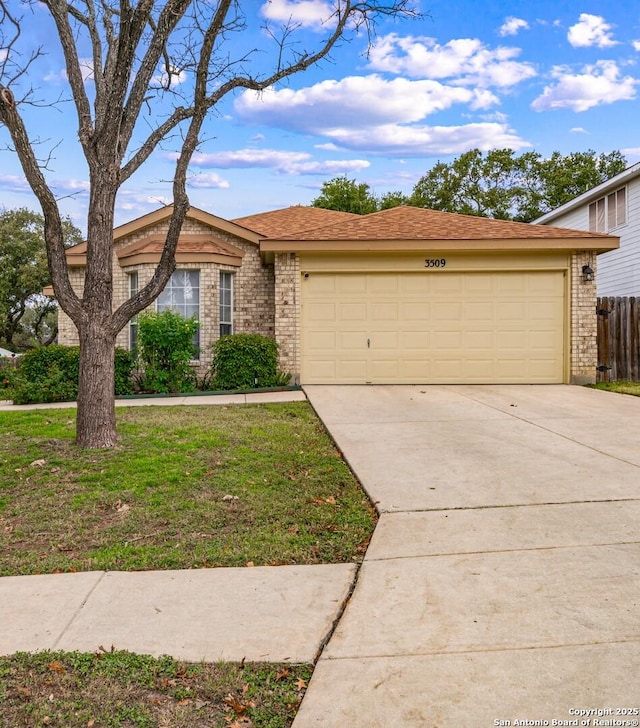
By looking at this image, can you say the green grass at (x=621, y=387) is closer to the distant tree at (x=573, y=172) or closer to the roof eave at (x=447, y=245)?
the roof eave at (x=447, y=245)

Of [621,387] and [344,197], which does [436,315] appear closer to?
[621,387]

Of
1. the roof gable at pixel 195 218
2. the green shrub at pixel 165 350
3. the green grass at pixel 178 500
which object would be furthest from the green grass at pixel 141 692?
the roof gable at pixel 195 218

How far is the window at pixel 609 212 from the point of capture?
18.5 m

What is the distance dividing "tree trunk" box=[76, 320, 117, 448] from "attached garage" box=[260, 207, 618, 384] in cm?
609

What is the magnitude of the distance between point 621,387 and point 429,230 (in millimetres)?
4986

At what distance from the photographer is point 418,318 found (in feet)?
43.3

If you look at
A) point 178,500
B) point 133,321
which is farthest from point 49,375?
point 178,500

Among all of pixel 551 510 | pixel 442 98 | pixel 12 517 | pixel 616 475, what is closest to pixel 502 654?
pixel 551 510

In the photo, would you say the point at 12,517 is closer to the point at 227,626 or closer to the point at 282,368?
the point at 227,626

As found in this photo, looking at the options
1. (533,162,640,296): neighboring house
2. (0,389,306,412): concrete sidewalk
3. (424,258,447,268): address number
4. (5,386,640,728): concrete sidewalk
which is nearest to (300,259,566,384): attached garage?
(424,258,447,268): address number

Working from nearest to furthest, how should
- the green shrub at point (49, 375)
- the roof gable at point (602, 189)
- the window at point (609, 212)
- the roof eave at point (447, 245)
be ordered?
1. the green shrub at point (49, 375)
2. the roof eave at point (447, 245)
3. the roof gable at point (602, 189)
4. the window at point (609, 212)

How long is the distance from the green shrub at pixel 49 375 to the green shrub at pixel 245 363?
274cm

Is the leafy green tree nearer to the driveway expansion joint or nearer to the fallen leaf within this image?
the driveway expansion joint

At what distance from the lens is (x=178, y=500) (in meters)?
5.32
